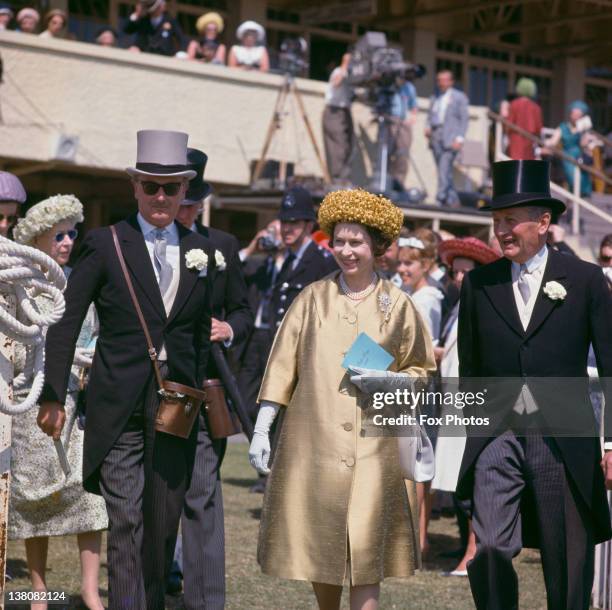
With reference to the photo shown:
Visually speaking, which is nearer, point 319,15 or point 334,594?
point 334,594

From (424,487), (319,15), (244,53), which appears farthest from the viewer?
(319,15)

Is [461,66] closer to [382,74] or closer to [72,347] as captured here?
[382,74]

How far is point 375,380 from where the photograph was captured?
572 centimetres

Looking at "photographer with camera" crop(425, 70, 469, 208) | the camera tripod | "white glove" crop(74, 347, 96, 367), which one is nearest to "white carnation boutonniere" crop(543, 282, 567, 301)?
"white glove" crop(74, 347, 96, 367)

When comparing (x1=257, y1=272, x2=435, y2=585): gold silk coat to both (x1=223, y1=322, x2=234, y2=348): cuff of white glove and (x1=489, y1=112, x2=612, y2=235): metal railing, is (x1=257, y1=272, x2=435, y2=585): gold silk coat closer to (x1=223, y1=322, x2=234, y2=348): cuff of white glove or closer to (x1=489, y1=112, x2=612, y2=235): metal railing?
(x1=223, y1=322, x2=234, y2=348): cuff of white glove

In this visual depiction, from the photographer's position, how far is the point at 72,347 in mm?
5883

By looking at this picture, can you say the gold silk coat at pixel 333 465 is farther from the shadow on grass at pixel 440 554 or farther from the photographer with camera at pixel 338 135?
the photographer with camera at pixel 338 135

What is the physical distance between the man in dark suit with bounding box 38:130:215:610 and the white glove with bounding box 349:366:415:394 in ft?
2.62

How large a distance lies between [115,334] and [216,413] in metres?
0.85

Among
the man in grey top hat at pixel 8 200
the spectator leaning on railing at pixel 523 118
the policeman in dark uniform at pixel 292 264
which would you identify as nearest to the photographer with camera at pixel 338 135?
the spectator leaning on railing at pixel 523 118

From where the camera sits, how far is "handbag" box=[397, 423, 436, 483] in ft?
19.2

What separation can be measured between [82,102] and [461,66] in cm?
1109

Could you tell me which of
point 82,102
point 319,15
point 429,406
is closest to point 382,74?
point 82,102

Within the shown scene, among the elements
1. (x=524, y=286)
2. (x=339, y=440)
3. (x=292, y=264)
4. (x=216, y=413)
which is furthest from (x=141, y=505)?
(x=292, y=264)
